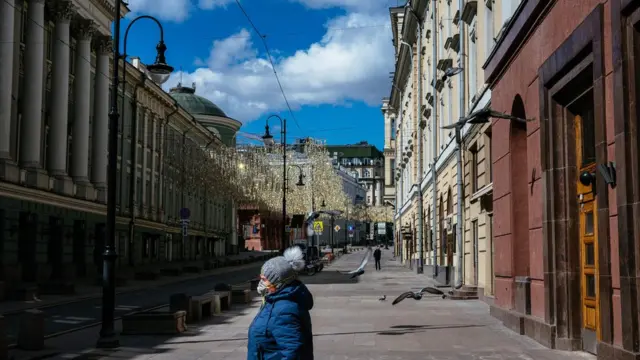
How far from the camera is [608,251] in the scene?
956cm

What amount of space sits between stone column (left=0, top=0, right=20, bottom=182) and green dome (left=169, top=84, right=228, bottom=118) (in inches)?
1745

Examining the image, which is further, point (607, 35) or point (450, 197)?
point (450, 197)

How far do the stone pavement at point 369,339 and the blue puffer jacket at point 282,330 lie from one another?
22.3ft

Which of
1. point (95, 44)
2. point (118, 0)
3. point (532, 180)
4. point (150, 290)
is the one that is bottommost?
point (150, 290)

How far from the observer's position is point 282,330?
5062 mm

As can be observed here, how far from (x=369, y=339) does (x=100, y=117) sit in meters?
31.2

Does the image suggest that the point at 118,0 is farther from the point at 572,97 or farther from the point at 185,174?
the point at 185,174

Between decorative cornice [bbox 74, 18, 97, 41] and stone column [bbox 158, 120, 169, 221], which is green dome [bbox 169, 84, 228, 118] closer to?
stone column [bbox 158, 120, 169, 221]

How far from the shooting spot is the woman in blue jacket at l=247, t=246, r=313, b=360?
5062mm

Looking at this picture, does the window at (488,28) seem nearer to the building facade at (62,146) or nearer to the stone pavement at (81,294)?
the stone pavement at (81,294)

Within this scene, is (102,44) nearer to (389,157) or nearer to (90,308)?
(90,308)

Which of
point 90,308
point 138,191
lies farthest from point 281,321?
point 138,191

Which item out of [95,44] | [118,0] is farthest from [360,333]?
[95,44]

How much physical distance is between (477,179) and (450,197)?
22.7 ft
